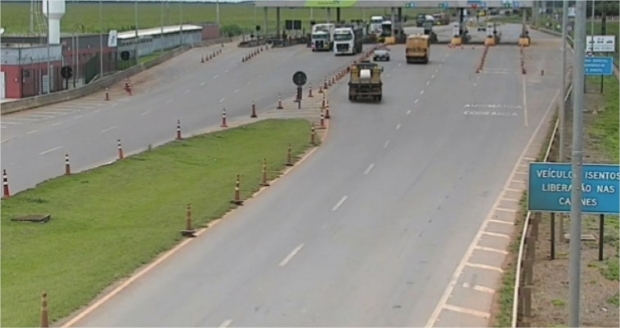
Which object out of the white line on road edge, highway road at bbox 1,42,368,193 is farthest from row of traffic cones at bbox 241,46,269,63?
the white line on road edge

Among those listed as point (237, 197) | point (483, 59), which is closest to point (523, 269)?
point (237, 197)

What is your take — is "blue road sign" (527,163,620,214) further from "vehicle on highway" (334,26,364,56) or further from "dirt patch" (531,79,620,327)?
"vehicle on highway" (334,26,364,56)

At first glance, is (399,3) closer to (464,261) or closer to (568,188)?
(464,261)

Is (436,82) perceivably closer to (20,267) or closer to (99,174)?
(99,174)

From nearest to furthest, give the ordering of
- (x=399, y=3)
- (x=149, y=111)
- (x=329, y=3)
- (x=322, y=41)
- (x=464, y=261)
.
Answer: (x=464, y=261), (x=149, y=111), (x=322, y=41), (x=399, y=3), (x=329, y=3)

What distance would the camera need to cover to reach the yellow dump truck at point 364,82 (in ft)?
182

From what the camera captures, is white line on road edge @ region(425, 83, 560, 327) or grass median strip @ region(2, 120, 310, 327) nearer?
white line on road edge @ region(425, 83, 560, 327)

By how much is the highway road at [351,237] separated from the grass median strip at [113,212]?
799mm

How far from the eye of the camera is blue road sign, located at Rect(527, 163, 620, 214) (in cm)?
1752

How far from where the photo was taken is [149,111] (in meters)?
53.6

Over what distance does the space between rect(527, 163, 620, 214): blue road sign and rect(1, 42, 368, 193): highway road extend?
56.9 ft

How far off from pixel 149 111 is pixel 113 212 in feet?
85.7

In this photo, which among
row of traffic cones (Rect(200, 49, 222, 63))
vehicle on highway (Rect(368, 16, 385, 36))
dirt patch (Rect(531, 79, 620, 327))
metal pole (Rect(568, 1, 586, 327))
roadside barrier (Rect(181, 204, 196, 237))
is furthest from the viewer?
vehicle on highway (Rect(368, 16, 385, 36))

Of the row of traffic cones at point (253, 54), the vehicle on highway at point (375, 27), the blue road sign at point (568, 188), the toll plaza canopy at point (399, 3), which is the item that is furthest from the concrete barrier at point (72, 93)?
the vehicle on highway at point (375, 27)
